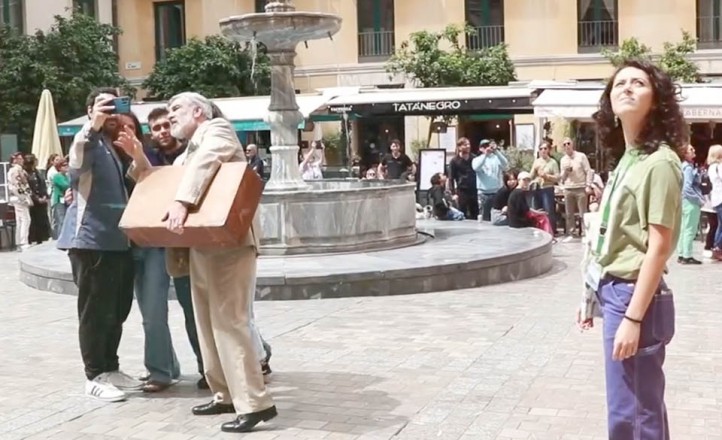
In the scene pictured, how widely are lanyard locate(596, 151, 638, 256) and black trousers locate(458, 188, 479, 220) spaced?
13.7 meters

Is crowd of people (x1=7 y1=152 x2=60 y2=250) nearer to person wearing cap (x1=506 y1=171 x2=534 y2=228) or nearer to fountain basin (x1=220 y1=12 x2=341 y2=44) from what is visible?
fountain basin (x1=220 y1=12 x2=341 y2=44)

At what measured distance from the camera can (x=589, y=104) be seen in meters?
18.0

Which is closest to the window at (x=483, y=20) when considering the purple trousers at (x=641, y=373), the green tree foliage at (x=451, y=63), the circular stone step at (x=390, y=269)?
the green tree foliage at (x=451, y=63)

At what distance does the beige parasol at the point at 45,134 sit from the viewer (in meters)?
19.0

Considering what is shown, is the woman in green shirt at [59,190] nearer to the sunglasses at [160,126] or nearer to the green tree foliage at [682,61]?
the sunglasses at [160,126]

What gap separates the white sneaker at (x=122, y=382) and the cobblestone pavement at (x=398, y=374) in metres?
0.14

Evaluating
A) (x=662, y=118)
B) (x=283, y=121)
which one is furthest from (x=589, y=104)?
(x=662, y=118)

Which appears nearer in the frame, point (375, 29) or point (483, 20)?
point (483, 20)

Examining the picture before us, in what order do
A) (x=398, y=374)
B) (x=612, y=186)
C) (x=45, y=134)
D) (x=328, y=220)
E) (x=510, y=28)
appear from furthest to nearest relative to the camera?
1. (x=510, y=28)
2. (x=45, y=134)
3. (x=328, y=220)
4. (x=398, y=374)
5. (x=612, y=186)

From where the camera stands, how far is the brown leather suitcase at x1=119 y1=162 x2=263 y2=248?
4.88m

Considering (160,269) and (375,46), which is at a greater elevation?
(375,46)

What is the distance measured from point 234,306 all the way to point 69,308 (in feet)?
16.2

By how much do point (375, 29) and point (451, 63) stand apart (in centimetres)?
528

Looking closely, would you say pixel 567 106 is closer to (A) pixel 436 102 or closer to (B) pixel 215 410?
(A) pixel 436 102
